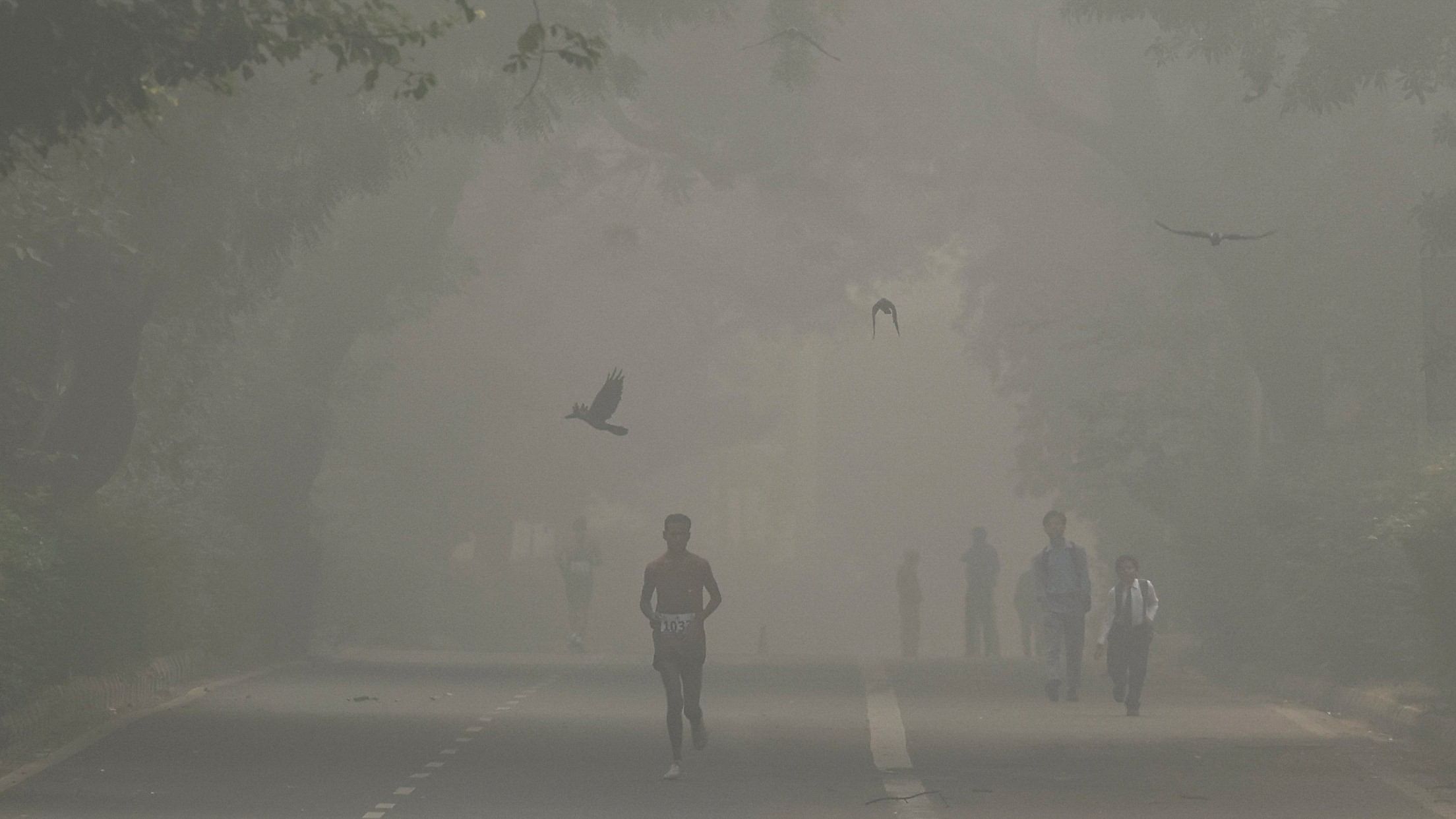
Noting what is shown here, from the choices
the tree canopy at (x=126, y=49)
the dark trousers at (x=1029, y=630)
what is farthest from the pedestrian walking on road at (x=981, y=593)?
the tree canopy at (x=126, y=49)

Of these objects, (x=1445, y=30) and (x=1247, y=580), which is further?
(x=1247, y=580)

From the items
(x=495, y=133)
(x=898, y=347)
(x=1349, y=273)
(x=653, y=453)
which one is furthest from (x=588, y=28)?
(x=898, y=347)

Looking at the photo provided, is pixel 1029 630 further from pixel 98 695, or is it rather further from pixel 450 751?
pixel 450 751

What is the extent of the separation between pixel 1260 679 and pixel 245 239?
442 inches

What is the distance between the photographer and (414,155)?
3372cm

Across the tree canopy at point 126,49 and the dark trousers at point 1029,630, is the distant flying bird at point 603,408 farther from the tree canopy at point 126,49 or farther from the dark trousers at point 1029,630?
the dark trousers at point 1029,630

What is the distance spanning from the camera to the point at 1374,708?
2181cm

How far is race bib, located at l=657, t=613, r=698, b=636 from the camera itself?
1800 cm

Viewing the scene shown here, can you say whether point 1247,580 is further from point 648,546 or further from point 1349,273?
point 648,546

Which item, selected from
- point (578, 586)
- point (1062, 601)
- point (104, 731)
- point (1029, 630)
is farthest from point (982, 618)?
point (104, 731)

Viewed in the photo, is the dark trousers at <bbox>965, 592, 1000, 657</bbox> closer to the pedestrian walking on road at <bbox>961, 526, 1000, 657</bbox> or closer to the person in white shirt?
the pedestrian walking on road at <bbox>961, 526, 1000, 657</bbox>

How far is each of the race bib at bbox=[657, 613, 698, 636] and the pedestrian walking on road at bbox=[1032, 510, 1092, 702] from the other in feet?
26.2

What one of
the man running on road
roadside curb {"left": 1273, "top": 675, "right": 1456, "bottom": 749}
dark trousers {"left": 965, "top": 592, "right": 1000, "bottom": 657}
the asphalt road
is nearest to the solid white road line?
the asphalt road

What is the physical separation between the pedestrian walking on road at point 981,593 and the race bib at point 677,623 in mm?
21332
